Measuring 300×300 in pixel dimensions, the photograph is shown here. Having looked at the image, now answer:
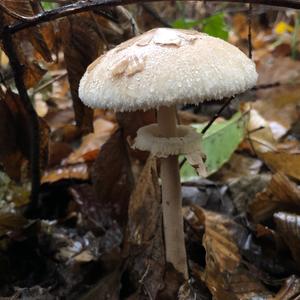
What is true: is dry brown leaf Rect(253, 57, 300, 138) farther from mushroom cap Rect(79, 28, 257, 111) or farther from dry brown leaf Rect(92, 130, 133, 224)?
mushroom cap Rect(79, 28, 257, 111)

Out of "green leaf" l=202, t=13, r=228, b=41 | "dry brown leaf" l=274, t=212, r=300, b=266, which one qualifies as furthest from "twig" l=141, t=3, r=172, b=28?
"dry brown leaf" l=274, t=212, r=300, b=266

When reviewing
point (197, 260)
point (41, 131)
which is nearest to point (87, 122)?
point (41, 131)

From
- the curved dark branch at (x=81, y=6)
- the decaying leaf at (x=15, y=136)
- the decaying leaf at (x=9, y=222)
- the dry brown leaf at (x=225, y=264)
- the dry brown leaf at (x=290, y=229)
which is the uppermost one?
the curved dark branch at (x=81, y=6)

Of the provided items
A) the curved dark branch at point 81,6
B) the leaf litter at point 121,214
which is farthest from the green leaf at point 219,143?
the curved dark branch at point 81,6

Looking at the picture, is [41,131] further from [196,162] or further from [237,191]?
[237,191]

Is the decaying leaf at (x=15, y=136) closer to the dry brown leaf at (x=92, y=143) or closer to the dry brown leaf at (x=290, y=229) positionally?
the dry brown leaf at (x=92, y=143)

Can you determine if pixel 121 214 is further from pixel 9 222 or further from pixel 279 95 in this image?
pixel 279 95

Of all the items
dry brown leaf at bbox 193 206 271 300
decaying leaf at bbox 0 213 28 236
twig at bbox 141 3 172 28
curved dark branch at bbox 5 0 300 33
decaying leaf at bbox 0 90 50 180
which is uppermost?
curved dark branch at bbox 5 0 300 33
